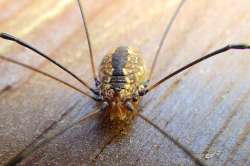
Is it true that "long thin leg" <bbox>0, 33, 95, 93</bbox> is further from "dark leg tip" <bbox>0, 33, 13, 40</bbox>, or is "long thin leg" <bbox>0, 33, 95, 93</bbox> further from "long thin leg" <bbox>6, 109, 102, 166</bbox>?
"long thin leg" <bbox>6, 109, 102, 166</bbox>

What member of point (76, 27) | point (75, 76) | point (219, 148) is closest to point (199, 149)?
point (219, 148)

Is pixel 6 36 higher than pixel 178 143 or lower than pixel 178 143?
higher

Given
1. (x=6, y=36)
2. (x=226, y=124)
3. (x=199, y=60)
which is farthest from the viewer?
(x=6, y=36)

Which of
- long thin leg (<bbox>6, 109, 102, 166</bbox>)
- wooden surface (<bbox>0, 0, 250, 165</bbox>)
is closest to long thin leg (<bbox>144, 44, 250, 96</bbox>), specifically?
wooden surface (<bbox>0, 0, 250, 165</bbox>)

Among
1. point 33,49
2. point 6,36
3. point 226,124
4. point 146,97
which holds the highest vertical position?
point 6,36

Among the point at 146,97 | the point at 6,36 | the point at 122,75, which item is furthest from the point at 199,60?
the point at 6,36

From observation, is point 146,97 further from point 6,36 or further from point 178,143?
point 6,36

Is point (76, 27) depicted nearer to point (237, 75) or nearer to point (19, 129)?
point (19, 129)

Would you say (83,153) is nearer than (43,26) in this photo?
Yes
